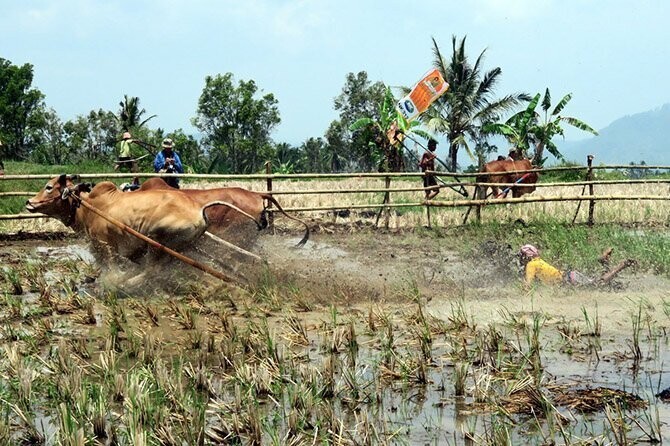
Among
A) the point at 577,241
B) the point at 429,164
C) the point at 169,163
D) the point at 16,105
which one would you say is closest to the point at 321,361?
the point at 577,241

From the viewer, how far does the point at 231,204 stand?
764cm

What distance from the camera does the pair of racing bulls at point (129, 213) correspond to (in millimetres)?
7211

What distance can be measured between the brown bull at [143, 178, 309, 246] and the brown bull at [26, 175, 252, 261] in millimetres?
308

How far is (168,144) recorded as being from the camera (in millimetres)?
10992

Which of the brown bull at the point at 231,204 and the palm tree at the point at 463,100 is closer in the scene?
the brown bull at the point at 231,204

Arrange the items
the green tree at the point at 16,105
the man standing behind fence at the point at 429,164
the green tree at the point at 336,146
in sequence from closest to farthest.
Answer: the man standing behind fence at the point at 429,164 → the green tree at the point at 16,105 → the green tree at the point at 336,146

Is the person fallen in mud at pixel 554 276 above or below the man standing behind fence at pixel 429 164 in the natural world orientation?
below

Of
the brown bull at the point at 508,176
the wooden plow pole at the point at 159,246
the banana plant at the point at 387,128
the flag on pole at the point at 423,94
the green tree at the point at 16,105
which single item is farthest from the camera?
the green tree at the point at 16,105

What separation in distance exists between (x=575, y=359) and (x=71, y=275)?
18.3 ft

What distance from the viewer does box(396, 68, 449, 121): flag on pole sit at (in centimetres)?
2108

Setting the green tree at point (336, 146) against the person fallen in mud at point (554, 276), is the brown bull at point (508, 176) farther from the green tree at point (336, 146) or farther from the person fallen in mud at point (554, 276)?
the green tree at point (336, 146)

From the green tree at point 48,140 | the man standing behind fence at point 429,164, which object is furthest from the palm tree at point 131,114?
the man standing behind fence at point 429,164

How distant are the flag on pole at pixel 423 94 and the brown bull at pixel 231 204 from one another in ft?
43.6

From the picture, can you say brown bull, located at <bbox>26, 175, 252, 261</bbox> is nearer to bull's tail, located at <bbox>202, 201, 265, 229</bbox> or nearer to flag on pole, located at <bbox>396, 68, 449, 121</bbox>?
bull's tail, located at <bbox>202, 201, 265, 229</bbox>
